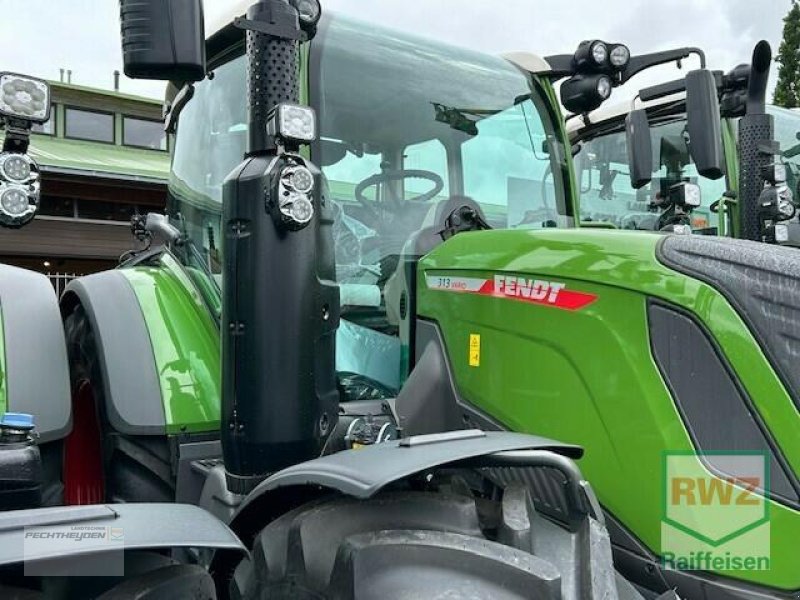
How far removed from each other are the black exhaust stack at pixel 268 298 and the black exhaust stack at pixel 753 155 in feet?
9.50

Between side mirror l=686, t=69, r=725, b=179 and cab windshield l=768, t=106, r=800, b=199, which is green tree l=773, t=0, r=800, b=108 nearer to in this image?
cab windshield l=768, t=106, r=800, b=199

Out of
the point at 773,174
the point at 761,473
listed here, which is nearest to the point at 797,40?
the point at 773,174

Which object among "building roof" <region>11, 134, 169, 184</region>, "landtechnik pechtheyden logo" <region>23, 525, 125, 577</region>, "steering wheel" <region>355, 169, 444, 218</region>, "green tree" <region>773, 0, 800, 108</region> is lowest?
"landtechnik pechtheyden logo" <region>23, 525, 125, 577</region>

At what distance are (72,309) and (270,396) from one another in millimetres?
1557

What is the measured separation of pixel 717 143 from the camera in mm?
2637

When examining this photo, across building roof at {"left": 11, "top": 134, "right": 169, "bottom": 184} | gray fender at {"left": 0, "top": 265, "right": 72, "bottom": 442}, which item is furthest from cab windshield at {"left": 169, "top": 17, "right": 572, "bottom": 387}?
building roof at {"left": 11, "top": 134, "right": 169, "bottom": 184}

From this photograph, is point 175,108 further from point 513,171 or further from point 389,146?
point 513,171

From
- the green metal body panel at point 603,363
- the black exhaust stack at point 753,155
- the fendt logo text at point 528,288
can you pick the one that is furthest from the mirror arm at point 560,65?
the black exhaust stack at point 753,155

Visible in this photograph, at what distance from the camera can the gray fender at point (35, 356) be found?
2.49 metres

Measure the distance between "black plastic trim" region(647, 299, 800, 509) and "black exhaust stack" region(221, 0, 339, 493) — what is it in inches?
33.0

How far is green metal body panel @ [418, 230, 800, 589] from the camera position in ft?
5.47

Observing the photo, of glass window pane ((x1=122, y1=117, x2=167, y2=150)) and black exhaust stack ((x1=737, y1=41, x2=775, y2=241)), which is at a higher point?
glass window pane ((x1=122, y1=117, x2=167, y2=150))

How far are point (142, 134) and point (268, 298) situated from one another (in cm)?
1724

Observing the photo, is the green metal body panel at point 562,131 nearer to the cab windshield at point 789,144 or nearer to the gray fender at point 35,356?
the gray fender at point 35,356
